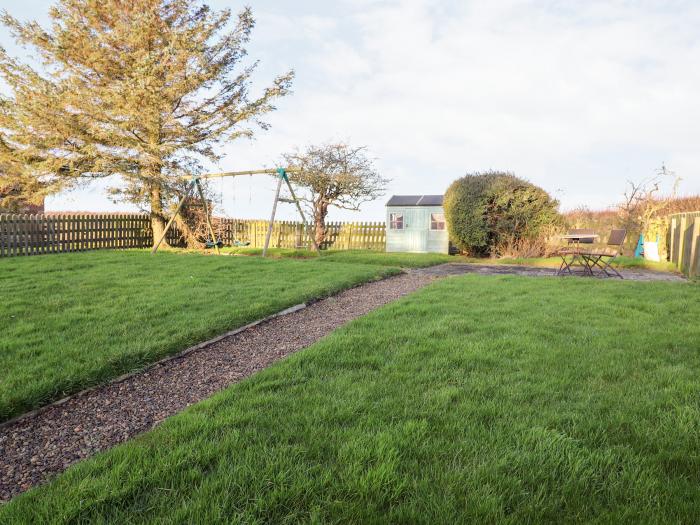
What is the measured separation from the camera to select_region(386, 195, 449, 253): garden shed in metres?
20.7

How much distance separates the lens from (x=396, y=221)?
21.5 metres

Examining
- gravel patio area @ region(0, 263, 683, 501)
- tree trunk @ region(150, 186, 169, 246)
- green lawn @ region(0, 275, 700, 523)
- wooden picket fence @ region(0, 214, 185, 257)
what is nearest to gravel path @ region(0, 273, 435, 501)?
gravel patio area @ region(0, 263, 683, 501)

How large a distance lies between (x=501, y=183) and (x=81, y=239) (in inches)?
688

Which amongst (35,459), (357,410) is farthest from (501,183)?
(35,459)

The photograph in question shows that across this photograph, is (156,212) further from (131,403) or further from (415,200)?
(131,403)

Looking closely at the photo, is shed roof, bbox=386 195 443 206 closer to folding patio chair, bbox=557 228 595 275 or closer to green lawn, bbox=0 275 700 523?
folding patio chair, bbox=557 228 595 275

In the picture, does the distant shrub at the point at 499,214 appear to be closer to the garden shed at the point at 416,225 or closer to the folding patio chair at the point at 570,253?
the folding patio chair at the point at 570,253

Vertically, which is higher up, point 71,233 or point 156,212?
point 156,212

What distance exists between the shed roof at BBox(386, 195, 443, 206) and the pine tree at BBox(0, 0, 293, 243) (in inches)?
297

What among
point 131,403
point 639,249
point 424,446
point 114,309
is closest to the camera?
point 424,446

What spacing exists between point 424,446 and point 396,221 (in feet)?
64.0

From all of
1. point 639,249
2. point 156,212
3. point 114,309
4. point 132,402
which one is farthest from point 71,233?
point 639,249

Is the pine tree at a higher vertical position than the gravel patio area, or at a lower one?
higher

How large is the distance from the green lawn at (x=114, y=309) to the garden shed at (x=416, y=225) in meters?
10.6
